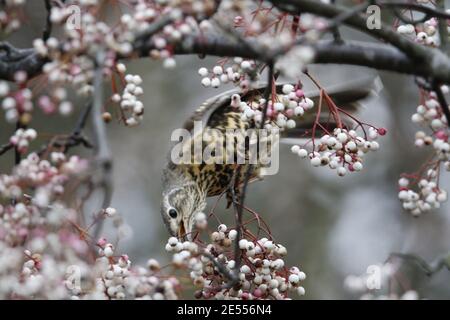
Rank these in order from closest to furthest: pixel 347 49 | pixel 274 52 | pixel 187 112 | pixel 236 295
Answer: pixel 274 52 < pixel 347 49 < pixel 236 295 < pixel 187 112

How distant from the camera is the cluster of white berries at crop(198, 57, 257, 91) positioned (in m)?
3.27

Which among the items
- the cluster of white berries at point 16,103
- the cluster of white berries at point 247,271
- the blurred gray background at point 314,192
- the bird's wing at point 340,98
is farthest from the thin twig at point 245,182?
the blurred gray background at point 314,192

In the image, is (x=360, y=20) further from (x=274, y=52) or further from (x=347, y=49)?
(x=274, y=52)

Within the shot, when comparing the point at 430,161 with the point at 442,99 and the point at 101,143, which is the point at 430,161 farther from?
the point at 101,143

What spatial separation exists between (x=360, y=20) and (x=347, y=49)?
0.40ft

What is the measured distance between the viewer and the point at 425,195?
3.30 meters

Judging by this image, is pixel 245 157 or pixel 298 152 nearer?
pixel 298 152

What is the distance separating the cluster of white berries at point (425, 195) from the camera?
10.7 feet

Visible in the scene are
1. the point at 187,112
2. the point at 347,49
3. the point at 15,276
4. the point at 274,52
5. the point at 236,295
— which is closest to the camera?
the point at 274,52

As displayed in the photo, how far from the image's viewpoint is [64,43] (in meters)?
2.78

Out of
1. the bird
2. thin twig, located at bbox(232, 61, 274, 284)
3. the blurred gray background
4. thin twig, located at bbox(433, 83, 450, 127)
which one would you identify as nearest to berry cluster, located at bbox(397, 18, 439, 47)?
thin twig, located at bbox(433, 83, 450, 127)
